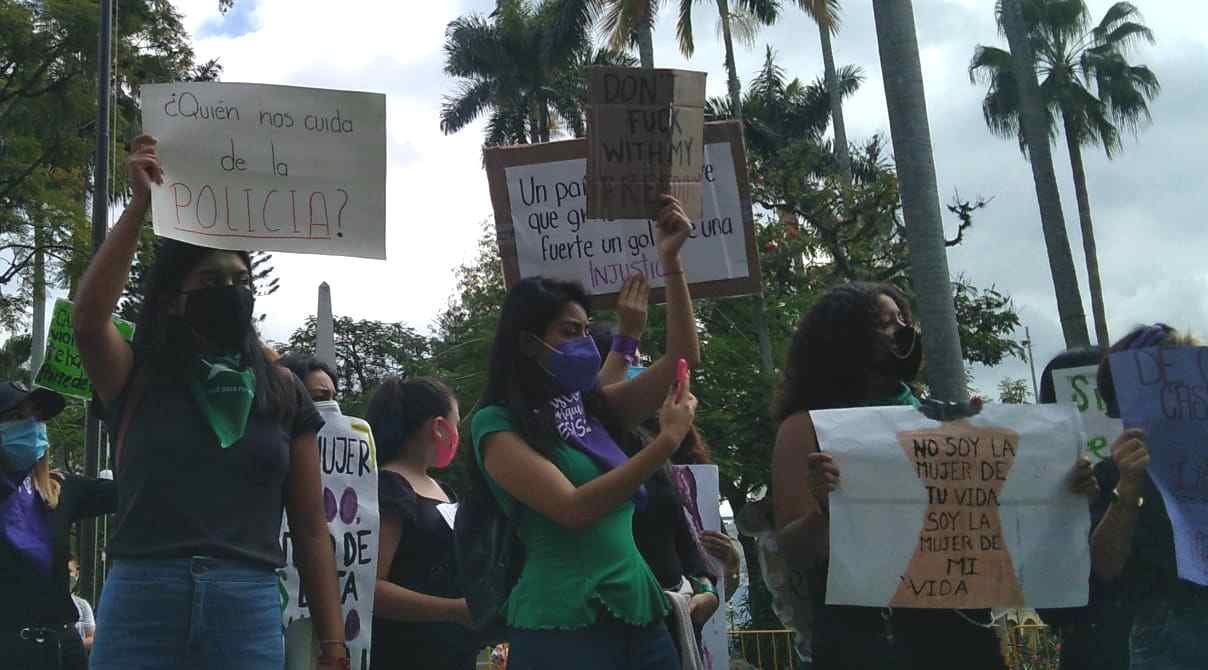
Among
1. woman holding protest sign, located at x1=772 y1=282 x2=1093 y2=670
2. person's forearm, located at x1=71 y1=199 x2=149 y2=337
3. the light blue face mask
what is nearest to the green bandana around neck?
person's forearm, located at x1=71 y1=199 x2=149 y2=337

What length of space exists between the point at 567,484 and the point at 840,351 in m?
0.98

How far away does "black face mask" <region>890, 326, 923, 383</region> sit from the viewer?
361cm

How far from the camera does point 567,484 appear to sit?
3057 millimetres

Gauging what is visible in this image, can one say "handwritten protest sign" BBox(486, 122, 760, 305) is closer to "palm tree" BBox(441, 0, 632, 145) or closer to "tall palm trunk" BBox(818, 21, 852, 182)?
"tall palm trunk" BBox(818, 21, 852, 182)

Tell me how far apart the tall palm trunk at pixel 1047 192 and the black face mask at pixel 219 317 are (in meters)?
12.2

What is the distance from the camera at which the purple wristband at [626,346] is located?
12.6ft

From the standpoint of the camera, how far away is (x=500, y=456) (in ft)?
10.4

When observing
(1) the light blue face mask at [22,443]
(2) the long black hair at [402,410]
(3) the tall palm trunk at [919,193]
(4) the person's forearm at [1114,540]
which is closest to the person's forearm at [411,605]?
(2) the long black hair at [402,410]

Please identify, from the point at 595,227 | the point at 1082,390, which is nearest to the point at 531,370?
the point at 595,227

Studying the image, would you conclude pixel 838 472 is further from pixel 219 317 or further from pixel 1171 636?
pixel 219 317

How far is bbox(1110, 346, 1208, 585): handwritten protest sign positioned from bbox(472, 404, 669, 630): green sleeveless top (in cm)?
143

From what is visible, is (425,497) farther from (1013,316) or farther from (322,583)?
(1013,316)

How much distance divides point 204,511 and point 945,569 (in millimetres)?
1854

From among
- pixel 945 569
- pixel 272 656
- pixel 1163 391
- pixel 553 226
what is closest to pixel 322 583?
pixel 272 656
